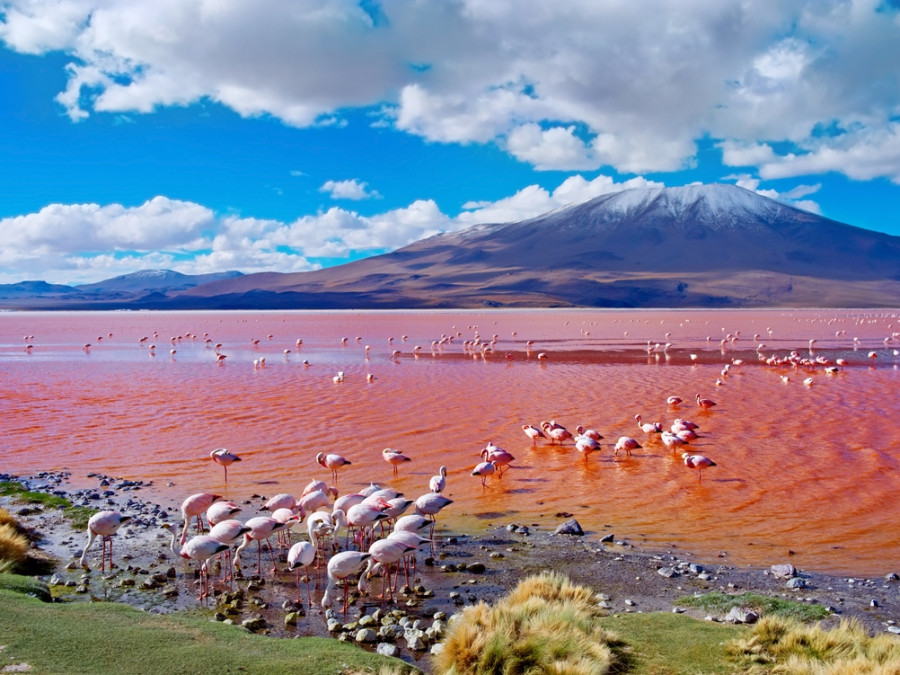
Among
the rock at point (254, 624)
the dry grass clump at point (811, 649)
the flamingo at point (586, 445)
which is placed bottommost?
the rock at point (254, 624)

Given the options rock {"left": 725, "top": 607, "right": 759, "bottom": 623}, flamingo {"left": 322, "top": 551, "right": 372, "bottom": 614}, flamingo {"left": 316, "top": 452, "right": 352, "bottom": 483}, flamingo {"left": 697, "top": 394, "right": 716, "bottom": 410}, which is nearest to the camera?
rock {"left": 725, "top": 607, "right": 759, "bottom": 623}

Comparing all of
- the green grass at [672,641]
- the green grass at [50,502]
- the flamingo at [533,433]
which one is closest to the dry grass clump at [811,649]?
the green grass at [672,641]

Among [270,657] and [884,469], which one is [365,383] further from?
[270,657]

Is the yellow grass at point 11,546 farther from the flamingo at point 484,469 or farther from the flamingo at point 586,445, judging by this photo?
the flamingo at point 586,445

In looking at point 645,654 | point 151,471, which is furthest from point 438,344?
point 645,654

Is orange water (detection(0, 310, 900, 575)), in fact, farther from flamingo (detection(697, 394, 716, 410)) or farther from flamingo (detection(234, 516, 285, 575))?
flamingo (detection(234, 516, 285, 575))

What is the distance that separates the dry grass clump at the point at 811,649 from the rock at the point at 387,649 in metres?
3.08

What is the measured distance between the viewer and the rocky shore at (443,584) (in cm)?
724

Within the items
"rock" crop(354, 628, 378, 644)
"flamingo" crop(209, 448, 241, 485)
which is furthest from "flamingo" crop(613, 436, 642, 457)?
"rock" crop(354, 628, 378, 644)

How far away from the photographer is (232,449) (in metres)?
15.3

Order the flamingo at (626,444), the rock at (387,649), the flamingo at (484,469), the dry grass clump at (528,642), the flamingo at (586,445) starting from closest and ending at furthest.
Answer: the dry grass clump at (528,642) → the rock at (387,649) → the flamingo at (484,469) → the flamingo at (586,445) → the flamingo at (626,444)

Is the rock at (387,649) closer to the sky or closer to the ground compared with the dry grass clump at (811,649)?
closer to the ground

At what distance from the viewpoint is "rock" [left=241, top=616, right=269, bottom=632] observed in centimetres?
709

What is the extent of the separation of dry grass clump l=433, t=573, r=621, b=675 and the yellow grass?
17.8ft
